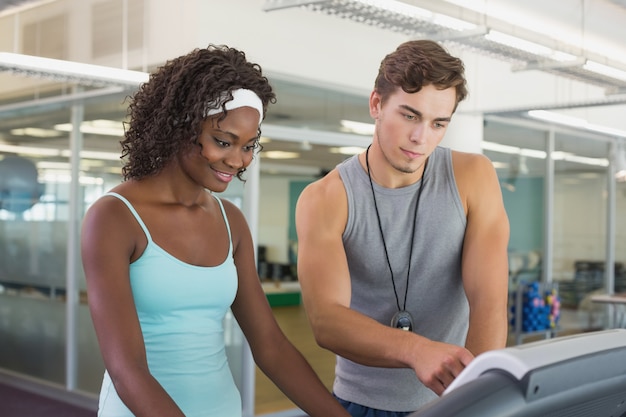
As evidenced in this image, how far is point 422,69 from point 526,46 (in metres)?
4.07

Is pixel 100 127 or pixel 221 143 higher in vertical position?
pixel 100 127

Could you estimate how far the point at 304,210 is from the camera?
5.37ft

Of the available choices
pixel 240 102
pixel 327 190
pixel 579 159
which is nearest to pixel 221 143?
pixel 240 102

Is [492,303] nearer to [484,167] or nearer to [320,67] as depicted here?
[484,167]

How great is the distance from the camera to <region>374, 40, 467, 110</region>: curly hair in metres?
1.42

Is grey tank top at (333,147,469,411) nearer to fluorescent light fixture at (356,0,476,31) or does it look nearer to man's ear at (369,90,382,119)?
man's ear at (369,90,382,119)

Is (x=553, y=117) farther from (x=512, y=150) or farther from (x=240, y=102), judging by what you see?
(x=240, y=102)

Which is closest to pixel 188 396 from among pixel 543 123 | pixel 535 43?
pixel 535 43

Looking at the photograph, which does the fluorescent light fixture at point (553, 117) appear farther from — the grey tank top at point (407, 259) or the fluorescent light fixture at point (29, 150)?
the grey tank top at point (407, 259)

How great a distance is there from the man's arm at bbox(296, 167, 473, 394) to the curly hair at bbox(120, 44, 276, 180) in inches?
9.7

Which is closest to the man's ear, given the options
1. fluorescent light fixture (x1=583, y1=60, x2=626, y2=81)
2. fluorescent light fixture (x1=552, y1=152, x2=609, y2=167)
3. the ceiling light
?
the ceiling light

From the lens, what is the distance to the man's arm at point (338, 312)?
1.21 m

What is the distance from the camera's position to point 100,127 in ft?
22.0

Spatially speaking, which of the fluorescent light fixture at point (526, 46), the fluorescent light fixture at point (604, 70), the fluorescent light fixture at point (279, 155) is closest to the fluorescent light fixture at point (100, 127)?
the fluorescent light fixture at point (279, 155)
